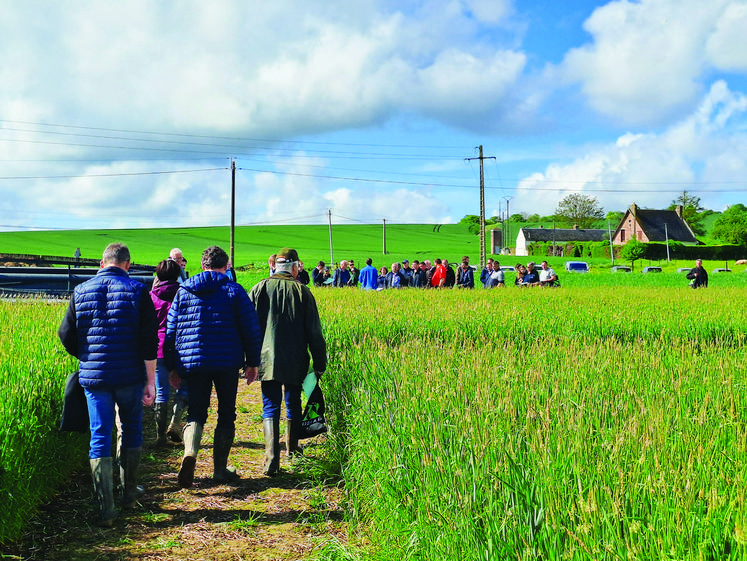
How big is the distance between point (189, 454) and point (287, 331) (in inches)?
56.8

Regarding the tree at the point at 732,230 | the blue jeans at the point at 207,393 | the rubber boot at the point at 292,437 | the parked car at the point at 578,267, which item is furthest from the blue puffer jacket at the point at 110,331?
the tree at the point at 732,230

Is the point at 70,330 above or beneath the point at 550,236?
beneath

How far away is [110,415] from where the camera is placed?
17.0ft

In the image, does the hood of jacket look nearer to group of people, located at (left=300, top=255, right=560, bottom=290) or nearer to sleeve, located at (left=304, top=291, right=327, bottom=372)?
sleeve, located at (left=304, top=291, right=327, bottom=372)

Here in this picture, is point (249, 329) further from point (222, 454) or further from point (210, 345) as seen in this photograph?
point (222, 454)

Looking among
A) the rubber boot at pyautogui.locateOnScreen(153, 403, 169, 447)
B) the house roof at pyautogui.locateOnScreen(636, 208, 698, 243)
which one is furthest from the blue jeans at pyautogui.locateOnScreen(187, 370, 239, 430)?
the house roof at pyautogui.locateOnScreen(636, 208, 698, 243)

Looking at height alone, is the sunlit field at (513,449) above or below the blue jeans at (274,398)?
above

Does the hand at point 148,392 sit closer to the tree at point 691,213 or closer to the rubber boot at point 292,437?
the rubber boot at point 292,437

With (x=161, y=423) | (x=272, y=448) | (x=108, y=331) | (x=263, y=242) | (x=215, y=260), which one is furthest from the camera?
(x=263, y=242)

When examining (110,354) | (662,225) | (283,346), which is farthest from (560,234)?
(110,354)

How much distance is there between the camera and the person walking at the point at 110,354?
507cm

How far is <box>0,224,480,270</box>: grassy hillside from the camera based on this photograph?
8444 cm

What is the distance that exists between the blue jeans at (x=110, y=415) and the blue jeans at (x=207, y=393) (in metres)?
0.59

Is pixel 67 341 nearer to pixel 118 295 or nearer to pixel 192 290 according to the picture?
pixel 118 295
